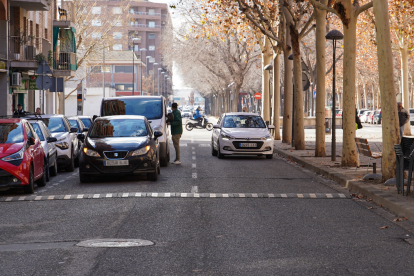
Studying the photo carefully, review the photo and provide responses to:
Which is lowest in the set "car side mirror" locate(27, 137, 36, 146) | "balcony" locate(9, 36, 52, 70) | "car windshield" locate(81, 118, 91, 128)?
"car side mirror" locate(27, 137, 36, 146)

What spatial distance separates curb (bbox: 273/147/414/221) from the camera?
10086 millimetres

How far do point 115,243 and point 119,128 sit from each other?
8226mm

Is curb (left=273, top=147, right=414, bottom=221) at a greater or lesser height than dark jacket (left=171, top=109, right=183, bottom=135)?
lesser

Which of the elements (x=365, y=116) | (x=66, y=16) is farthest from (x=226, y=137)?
(x=365, y=116)

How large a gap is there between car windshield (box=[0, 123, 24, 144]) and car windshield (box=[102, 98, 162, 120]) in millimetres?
5907

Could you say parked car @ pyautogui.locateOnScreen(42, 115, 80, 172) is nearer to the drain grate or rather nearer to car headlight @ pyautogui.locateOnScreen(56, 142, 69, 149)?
car headlight @ pyautogui.locateOnScreen(56, 142, 69, 149)

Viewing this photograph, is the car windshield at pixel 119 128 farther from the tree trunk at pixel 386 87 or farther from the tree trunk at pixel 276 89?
the tree trunk at pixel 276 89

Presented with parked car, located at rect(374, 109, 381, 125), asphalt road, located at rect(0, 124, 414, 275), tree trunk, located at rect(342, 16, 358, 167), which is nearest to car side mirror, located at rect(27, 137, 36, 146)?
asphalt road, located at rect(0, 124, 414, 275)

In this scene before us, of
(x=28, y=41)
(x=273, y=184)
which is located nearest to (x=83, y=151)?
(x=273, y=184)

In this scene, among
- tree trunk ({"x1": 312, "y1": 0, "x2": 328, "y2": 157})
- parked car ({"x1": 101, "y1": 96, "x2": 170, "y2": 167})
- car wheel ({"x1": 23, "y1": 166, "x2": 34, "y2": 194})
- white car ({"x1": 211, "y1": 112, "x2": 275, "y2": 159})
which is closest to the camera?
car wheel ({"x1": 23, "y1": 166, "x2": 34, "y2": 194})

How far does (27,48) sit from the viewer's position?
3316 centimetres

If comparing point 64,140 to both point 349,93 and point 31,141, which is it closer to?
point 31,141

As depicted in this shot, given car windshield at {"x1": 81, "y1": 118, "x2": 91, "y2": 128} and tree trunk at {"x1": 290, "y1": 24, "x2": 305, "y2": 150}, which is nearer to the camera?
tree trunk at {"x1": 290, "y1": 24, "x2": 305, "y2": 150}

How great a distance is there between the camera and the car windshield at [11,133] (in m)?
13.1
